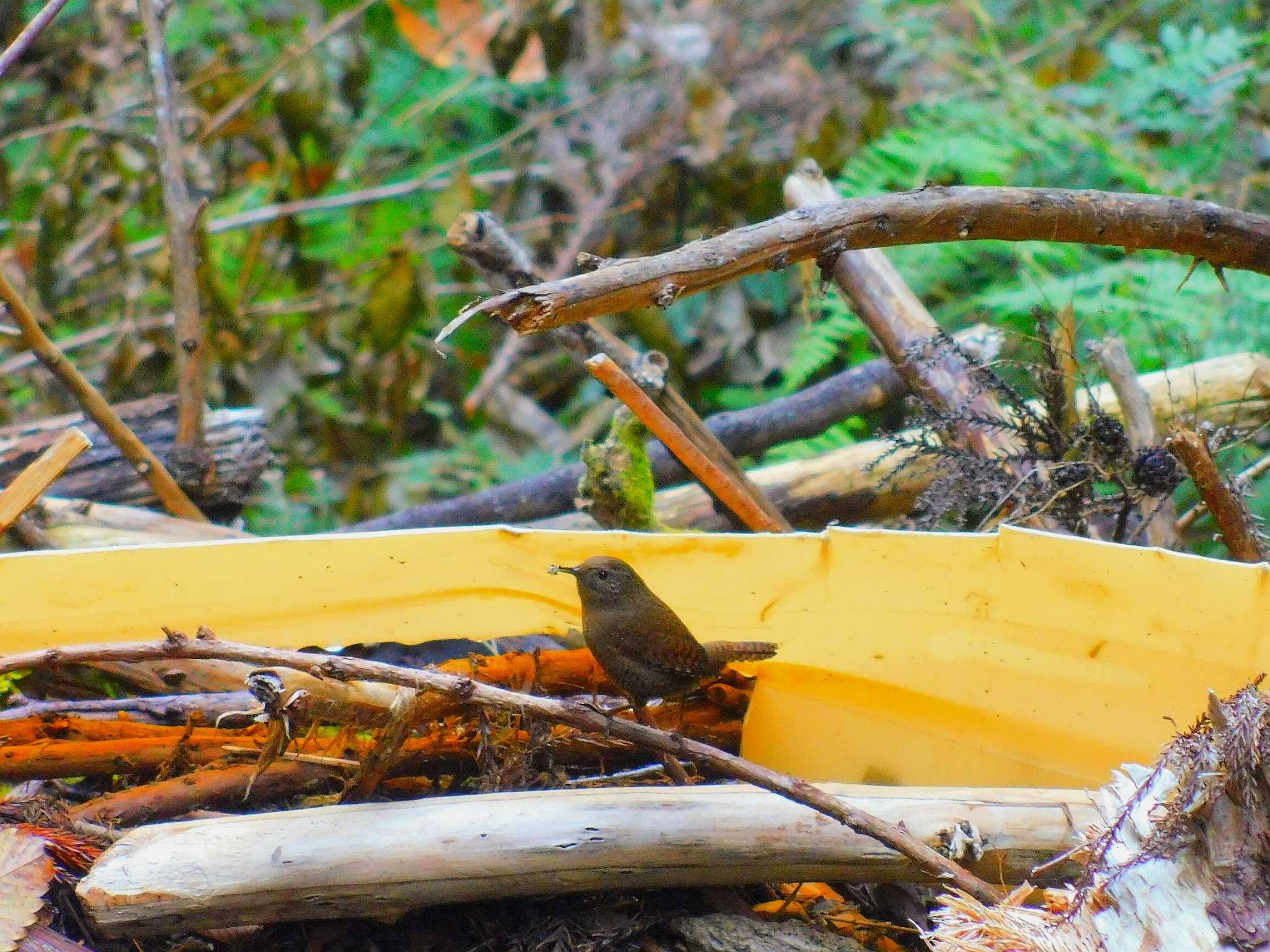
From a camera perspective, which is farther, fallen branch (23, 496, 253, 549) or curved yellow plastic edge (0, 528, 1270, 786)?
fallen branch (23, 496, 253, 549)

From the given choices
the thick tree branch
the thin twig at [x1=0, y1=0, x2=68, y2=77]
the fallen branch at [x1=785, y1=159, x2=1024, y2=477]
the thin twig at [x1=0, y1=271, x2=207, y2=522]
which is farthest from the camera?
the thin twig at [x1=0, y1=271, x2=207, y2=522]

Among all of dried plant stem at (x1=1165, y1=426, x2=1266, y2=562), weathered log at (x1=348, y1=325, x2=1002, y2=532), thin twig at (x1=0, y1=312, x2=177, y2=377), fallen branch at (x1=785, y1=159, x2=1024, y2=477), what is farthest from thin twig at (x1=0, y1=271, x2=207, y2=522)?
dried plant stem at (x1=1165, y1=426, x2=1266, y2=562)

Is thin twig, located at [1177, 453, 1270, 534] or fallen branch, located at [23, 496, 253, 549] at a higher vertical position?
fallen branch, located at [23, 496, 253, 549]

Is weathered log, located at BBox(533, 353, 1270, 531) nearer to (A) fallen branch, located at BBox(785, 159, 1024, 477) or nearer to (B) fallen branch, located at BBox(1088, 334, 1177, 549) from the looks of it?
(A) fallen branch, located at BBox(785, 159, 1024, 477)

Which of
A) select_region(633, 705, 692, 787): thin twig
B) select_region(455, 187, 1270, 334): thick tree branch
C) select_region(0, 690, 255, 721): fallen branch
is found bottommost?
select_region(633, 705, 692, 787): thin twig

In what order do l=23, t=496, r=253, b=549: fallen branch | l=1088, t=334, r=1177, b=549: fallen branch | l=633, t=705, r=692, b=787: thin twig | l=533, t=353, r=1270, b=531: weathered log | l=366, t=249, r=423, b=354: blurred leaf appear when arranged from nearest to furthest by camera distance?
l=633, t=705, r=692, b=787: thin twig, l=1088, t=334, r=1177, b=549: fallen branch, l=23, t=496, r=253, b=549: fallen branch, l=533, t=353, r=1270, b=531: weathered log, l=366, t=249, r=423, b=354: blurred leaf

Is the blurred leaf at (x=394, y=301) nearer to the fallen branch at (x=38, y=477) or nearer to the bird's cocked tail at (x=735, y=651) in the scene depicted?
the fallen branch at (x=38, y=477)

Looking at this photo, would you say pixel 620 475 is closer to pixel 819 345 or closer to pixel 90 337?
pixel 819 345

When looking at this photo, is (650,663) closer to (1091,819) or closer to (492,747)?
(492,747)

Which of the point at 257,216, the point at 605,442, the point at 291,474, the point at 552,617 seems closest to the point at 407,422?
the point at 291,474
